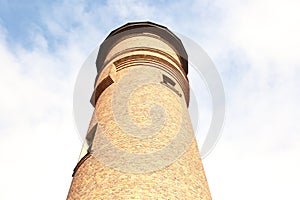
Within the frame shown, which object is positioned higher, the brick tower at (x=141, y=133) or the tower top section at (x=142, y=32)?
the tower top section at (x=142, y=32)

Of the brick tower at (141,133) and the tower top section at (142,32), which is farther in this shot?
the tower top section at (142,32)

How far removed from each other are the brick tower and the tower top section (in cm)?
16

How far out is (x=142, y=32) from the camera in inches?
361

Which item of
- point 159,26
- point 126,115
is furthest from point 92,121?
point 159,26

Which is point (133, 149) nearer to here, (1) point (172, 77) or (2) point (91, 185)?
(2) point (91, 185)

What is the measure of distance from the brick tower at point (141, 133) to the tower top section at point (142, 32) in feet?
0.52

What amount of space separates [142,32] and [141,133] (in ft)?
12.5

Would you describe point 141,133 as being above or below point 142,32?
below

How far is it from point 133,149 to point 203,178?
153 cm

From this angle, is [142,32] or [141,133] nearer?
[141,133]

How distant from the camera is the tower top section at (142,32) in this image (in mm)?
9211

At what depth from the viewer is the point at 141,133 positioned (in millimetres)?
6258

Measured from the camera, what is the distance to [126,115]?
670cm

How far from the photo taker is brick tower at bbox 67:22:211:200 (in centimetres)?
561
